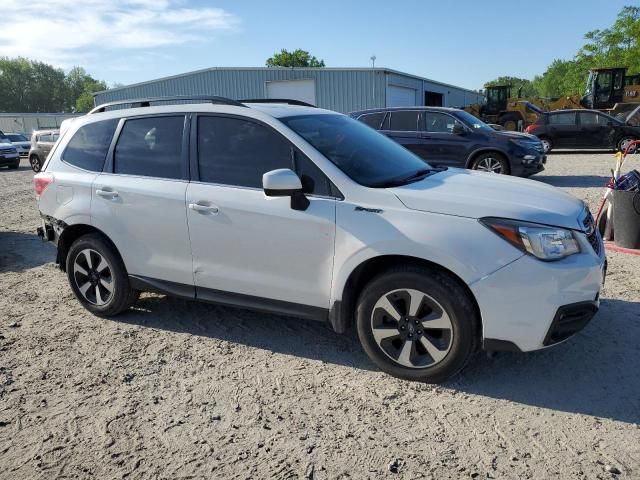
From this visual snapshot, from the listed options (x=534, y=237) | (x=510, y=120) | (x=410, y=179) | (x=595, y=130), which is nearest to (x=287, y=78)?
(x=510, y=120)

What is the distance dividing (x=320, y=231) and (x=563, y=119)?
18232mm

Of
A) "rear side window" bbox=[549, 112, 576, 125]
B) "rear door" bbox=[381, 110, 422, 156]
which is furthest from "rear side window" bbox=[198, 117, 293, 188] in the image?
"rear side window" bbox=[549, 112, 576, 125]

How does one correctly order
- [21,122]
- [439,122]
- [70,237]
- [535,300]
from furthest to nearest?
1. [21,122]
2. [439,122]
3. [70,237]
4. [535,300]

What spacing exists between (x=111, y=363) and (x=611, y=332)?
375 cm

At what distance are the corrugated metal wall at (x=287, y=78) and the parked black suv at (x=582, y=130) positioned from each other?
1327cm

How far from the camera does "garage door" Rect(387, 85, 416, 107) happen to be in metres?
31.6

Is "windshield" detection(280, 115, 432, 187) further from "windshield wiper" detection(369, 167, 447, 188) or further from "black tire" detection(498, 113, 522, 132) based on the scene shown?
"black tire" detection(498, 113, 522, 132)

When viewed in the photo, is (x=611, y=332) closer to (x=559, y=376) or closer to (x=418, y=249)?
(x=559, y=376)

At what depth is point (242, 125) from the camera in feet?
12.6

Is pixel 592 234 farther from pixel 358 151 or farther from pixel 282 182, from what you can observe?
pixel 282 182

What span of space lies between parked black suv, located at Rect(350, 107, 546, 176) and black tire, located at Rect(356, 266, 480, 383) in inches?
330

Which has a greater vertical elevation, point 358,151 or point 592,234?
point 358,151

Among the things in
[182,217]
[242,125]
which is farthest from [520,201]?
[182,217]

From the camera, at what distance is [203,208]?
12.5ft
